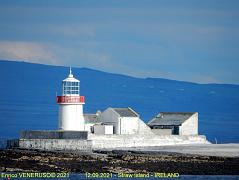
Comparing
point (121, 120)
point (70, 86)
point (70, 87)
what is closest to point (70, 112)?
point (70, 86)

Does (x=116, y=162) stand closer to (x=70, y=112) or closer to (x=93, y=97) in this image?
(x=70, y=112)

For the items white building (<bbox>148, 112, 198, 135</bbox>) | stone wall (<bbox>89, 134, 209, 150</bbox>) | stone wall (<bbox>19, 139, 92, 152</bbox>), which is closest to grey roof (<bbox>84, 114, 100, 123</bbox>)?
stone wall (<bbox>89, 134, 209, 150</bbox>)

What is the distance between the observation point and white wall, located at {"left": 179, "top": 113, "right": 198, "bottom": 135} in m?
72.4

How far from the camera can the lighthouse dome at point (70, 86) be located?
221 ft

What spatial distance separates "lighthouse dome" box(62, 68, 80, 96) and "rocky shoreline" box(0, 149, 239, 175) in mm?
6104

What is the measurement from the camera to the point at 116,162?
57125 millimetres

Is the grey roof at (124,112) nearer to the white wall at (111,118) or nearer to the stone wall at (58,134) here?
the white wall at (111,118)

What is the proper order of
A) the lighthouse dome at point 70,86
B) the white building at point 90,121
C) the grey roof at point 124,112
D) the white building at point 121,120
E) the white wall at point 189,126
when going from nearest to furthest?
the lighthouse dome at point 70,86
the white building at point 90,121
the white building at point 121,120
the grey roof at point 124,112
the white wall at point 189,126

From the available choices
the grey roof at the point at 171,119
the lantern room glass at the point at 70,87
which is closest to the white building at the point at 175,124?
the grey roof at the point at 171,119

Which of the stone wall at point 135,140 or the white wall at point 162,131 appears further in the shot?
the white wall at point 162,131

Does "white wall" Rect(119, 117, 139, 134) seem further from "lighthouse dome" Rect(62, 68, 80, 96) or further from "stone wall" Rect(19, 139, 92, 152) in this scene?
"stone wall" Rect(19, 139, 92, 152)

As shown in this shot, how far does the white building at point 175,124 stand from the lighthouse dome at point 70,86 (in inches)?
238

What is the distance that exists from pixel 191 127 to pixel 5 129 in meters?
47.9

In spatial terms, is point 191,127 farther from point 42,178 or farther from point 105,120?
point 42,178
